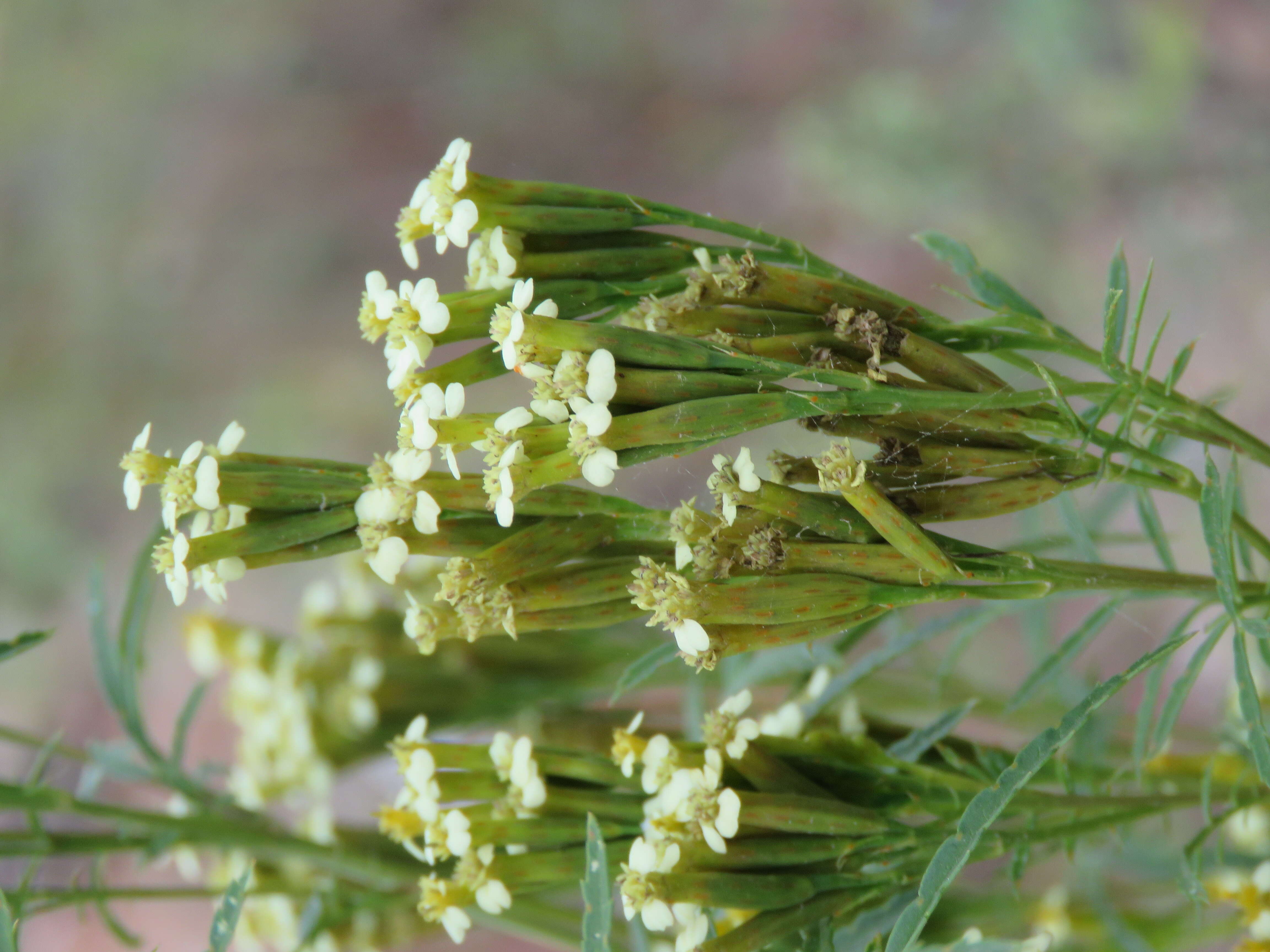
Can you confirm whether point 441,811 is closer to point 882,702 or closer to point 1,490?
point 882,702

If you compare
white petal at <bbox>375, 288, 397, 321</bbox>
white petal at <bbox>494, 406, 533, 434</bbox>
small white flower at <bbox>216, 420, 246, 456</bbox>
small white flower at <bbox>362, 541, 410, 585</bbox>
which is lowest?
small white flower at <bbox>362, 541, 410, 585</bbox>

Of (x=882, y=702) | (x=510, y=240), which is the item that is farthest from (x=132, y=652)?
(x=882, y=702)

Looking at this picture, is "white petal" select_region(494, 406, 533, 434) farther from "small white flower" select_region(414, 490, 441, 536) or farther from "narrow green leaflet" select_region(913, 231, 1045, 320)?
"narrow green leaflet" select_region(913, 231, 1045, 320)

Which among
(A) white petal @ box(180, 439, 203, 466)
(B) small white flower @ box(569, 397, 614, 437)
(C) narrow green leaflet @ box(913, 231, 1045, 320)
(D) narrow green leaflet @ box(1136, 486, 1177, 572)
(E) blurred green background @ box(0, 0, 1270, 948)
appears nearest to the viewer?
(B) small white flower @ box(569, 397, 614, 437)

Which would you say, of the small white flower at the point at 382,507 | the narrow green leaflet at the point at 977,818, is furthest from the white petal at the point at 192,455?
the narrow green leaflet at the point at 977,818

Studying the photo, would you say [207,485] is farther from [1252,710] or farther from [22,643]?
[1252,710]

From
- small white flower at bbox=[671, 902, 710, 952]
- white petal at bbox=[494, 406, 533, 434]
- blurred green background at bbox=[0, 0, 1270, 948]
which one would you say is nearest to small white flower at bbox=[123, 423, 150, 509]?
white petal at bbox=[494, 406, 533, 434]

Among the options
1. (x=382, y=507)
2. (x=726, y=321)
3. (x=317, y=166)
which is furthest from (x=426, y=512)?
(x=317, y=166)
